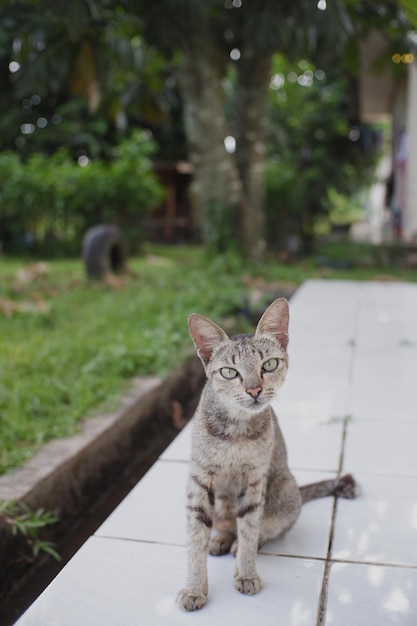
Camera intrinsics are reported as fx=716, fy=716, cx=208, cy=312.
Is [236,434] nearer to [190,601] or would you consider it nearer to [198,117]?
[190,601]

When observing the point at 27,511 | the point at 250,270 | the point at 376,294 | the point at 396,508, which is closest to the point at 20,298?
the point at 250,270

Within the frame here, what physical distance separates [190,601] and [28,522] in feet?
3.02

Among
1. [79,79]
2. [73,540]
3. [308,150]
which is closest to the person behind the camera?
[73,540]

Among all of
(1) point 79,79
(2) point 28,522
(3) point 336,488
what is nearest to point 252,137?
(1) point 79,79

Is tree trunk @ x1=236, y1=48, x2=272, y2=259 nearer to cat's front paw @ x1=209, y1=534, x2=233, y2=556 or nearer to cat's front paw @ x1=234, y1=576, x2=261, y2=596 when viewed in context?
cat's front paw @ x1=209, y1=534, x2=233, y2=556

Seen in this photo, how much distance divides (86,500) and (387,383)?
1752 mm

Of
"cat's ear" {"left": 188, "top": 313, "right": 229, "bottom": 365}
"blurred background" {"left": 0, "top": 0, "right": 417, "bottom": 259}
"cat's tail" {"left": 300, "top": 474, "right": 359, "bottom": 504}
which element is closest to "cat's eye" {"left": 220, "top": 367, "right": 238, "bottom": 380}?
"cat's ear" {"left": 188, "top": 313, "right": 229, "bottom": 365}

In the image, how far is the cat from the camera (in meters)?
1.83

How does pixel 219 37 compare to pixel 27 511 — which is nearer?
pixel 27 511

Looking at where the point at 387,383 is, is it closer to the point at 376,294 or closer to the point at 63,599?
the point at 63,599

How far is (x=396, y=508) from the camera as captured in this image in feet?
8.06

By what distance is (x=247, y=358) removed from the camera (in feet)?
5.98

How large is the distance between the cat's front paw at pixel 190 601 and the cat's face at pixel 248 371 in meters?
0.51

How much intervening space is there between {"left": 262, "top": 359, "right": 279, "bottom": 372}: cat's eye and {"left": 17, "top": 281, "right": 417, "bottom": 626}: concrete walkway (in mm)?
634
